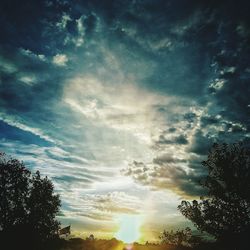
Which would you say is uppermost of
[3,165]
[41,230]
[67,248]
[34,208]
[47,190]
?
[3,165]

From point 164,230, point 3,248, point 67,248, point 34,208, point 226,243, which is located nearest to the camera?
point 226,243

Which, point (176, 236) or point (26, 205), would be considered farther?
point (176, 236)

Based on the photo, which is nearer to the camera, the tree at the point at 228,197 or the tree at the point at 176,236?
the tree at the point at 228,197

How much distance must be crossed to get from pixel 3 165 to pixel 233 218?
124 ft

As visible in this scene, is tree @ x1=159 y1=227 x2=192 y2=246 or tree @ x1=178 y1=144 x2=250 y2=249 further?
tree @ x1=159 y1=227 x2=192 y2=246

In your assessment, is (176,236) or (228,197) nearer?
(228,197)

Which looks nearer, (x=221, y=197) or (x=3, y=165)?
(x=221, y=197)

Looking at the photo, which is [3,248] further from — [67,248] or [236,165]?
[236,165]

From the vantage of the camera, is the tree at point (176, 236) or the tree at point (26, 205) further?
the tree at point (176, 236)

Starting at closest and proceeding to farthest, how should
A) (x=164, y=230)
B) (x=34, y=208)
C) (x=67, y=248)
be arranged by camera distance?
(x=34, y=208) < (x=67, y=248) < (x=164, y=230)

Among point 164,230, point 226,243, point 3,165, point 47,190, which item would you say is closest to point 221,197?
point 226,243

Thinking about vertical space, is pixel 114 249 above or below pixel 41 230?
below

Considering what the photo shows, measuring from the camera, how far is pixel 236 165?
119ft

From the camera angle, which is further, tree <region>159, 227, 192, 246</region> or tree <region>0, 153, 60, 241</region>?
tree <region>159, 227, 192, 246</region>
